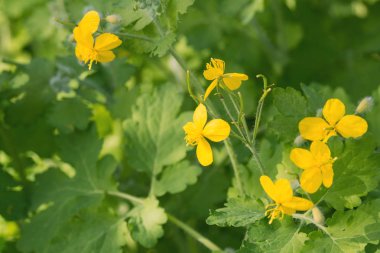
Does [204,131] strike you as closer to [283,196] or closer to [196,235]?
[283,196]

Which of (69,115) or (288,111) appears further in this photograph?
(69,115)

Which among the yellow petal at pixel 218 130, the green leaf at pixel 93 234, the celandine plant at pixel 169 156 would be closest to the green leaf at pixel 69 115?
the celandine plant at pixel 169 156

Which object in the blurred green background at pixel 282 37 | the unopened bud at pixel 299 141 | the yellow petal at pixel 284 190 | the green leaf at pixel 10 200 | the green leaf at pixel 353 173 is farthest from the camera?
the blurred green background at pixel 282 37

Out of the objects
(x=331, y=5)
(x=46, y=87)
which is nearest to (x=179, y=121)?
(x=46, y=87)

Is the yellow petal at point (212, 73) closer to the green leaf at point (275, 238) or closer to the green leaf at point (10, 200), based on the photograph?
the green leaf at point (275, 238)

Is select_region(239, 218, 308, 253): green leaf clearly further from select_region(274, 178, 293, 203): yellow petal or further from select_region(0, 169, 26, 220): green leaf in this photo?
select_region(0, 169, 26, 220): green leaf


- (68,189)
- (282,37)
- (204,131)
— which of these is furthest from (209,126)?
(282,37)

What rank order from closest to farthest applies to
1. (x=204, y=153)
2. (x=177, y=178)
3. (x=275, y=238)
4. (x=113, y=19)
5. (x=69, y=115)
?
(x=204, y=153) < (x=275, y=238) < (x=113, y=19) < (x=177, y=178) < (x=69, y=115)

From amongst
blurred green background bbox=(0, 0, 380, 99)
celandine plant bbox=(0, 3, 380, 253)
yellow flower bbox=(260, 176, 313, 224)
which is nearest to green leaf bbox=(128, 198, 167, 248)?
celandine plant bbox=(0, 3, 380, 253)
